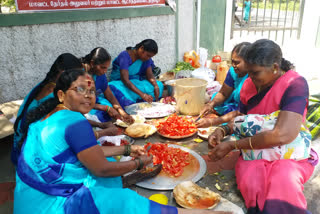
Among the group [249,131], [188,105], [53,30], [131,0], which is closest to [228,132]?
[249,131]

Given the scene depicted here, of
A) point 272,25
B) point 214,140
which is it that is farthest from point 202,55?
point 272,25

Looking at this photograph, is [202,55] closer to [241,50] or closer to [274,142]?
[241,50]

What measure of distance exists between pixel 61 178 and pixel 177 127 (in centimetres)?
208

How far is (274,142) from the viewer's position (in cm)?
219

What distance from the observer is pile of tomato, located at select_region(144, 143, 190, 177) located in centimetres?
268

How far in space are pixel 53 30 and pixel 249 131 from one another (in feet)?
11.6

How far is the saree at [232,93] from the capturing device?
3787mm

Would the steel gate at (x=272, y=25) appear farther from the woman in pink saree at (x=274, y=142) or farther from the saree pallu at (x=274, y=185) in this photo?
the saree pallu at (x=274, y=185)

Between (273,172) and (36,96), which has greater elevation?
(36,96)

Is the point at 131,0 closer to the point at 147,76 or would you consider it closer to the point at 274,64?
the point at 147,76

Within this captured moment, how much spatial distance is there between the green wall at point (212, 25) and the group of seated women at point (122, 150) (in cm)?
567

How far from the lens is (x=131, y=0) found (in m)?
5.34

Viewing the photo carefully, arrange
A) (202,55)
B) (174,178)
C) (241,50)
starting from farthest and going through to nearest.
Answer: (202,55) < (241,50) < (174,178)

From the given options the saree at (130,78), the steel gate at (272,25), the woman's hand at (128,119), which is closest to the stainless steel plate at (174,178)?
the woman's hand at (128,119)
